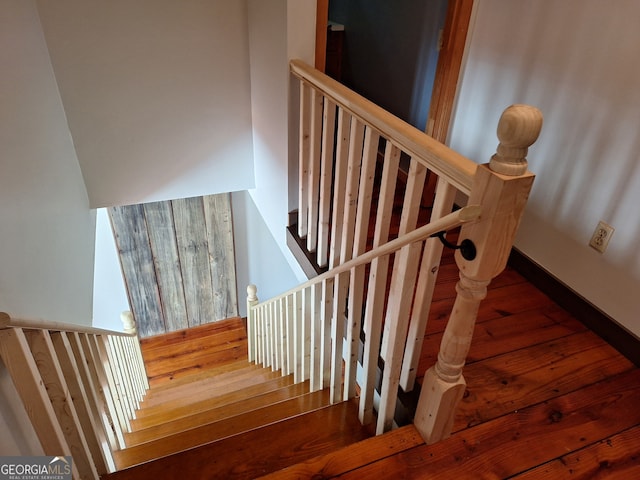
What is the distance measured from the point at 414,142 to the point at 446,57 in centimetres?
147

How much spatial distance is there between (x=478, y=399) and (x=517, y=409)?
133 mm

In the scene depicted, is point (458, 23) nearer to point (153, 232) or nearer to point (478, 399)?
point (478, 399)

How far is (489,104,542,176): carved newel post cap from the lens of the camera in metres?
0.85

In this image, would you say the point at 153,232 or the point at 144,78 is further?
the point at 153,232

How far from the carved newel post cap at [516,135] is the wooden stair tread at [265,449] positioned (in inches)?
49.0

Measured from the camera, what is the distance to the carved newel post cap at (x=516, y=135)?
33.4 inches

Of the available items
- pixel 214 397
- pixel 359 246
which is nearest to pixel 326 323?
pixel 359 246

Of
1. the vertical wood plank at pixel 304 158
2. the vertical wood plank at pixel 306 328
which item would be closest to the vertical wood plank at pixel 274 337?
the vertical wood plank at pixel 306 328

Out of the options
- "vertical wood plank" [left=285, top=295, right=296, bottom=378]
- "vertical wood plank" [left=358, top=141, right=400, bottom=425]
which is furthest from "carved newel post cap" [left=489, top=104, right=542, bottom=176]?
"vertical wood plank" [left=285, top=295, right=296, bottom=378]

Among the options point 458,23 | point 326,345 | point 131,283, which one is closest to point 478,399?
point 326,345

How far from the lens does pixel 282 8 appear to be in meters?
2.09

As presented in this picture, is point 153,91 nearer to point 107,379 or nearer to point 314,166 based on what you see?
point 314,166

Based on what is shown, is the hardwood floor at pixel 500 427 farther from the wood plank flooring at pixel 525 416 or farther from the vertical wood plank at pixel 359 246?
the vertical wood plank at pixel 359 246

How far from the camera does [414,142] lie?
1.16 meters
